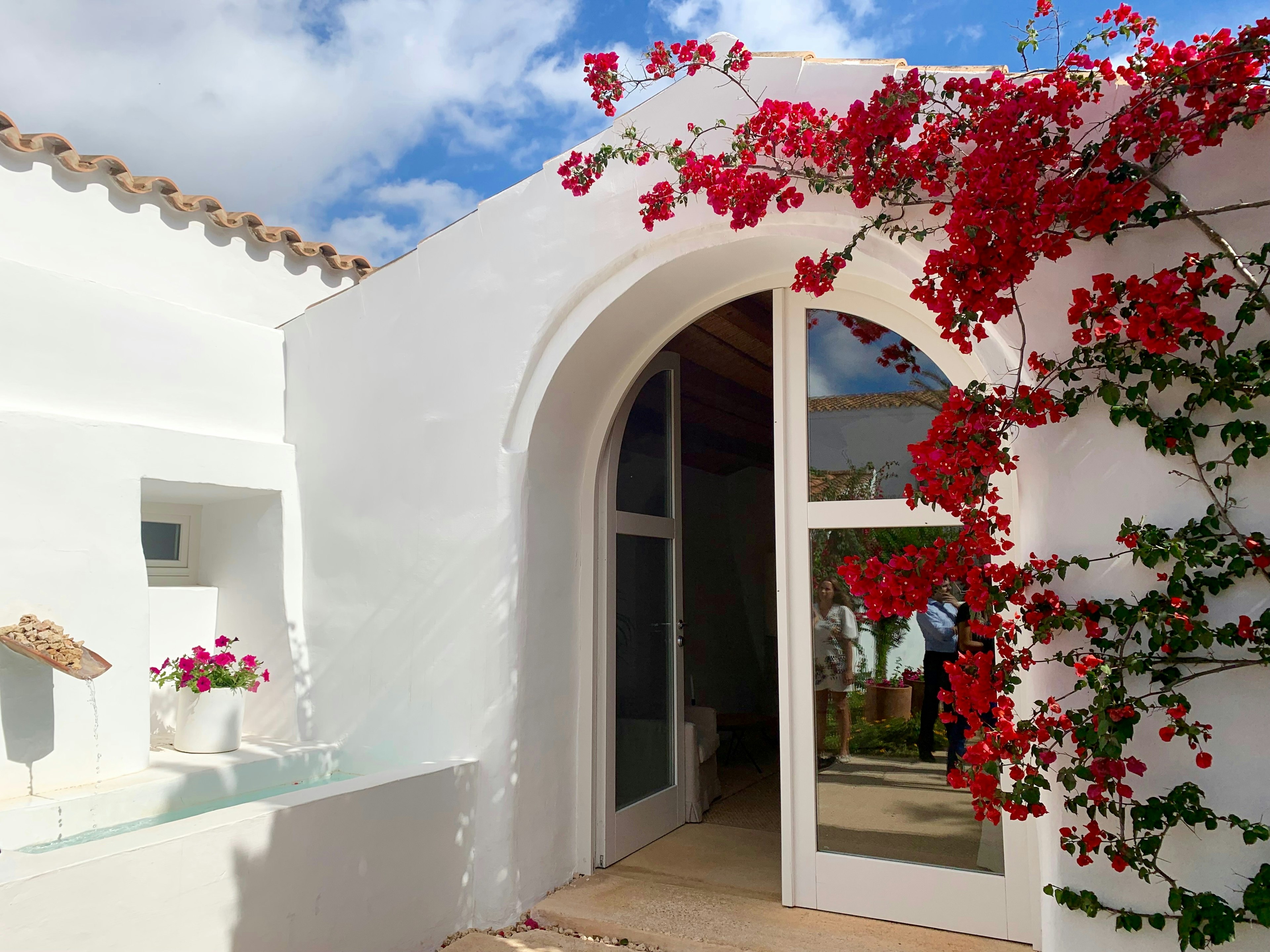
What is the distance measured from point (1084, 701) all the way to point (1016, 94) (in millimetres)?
1911

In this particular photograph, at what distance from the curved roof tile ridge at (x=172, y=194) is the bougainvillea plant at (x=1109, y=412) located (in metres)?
4.87

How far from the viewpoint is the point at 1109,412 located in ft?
9.33

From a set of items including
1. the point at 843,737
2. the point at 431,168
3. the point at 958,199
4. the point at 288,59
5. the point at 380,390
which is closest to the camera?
the point at 958,199

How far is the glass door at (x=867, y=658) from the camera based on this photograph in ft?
11.7

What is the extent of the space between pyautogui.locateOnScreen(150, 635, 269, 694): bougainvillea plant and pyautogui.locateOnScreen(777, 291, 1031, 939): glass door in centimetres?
262

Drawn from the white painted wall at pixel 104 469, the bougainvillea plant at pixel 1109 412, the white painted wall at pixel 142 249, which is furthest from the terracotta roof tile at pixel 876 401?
the white painted wall at pixel 142 249

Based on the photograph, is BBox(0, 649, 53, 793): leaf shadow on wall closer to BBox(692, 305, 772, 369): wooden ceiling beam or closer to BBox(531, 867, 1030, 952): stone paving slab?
BBox(531, 867, 1030, 952): stone paving slab

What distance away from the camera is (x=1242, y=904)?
2516mm

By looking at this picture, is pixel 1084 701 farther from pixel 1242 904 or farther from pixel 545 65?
pixel 545 65

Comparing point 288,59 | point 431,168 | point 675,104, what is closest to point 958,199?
point 675,104

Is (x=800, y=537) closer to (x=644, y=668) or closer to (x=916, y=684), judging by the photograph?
(x=916, y=684)

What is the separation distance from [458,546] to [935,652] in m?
2.16

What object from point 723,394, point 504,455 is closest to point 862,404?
point 504,455

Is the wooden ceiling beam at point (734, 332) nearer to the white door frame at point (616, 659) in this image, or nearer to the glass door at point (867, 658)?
the white door frame at point (616, 659)
